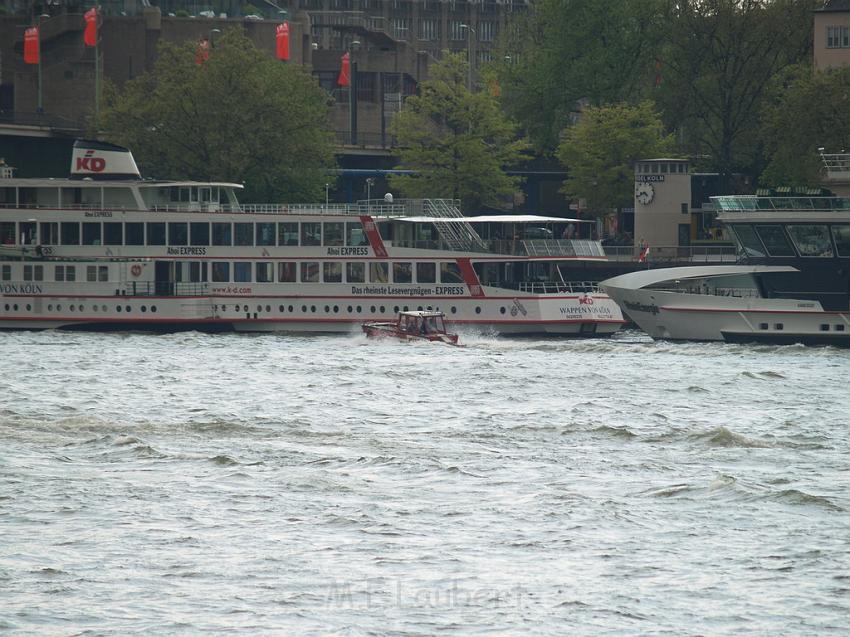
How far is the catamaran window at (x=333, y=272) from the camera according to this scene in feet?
215

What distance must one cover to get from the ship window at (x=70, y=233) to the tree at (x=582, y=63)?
42288 millimetres

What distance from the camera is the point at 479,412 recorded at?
42375 mm

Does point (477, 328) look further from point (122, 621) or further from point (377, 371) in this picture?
point (122, 621)

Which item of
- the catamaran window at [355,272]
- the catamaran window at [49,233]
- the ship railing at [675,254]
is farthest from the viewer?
the ship railing at [675,254]

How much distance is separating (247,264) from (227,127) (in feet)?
66.6

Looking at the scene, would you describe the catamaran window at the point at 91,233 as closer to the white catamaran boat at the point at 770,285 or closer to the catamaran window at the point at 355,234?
the catamaran window at the point at 355,234

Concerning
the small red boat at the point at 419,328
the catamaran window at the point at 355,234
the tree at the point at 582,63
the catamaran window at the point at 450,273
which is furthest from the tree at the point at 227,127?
the small red boat at the point at 419,328

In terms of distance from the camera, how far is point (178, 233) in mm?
66312

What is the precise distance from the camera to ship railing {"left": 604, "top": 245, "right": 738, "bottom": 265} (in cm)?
7619

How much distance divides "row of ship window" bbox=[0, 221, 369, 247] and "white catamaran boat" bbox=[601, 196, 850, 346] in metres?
13.1

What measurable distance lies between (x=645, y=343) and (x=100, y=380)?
866 inches

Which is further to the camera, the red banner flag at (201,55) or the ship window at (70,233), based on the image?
the red banner flag at (201,55)

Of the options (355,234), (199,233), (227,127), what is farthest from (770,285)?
(227,127)

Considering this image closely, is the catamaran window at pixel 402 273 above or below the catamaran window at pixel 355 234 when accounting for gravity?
below
